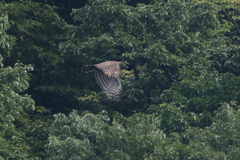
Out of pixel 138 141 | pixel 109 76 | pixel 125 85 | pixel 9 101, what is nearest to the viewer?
pixel 138 141

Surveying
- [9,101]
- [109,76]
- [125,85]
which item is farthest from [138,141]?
[125,85]

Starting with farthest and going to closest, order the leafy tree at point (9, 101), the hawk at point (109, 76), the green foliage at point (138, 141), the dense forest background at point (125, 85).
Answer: the hawk at point (109, 76)
the leafy tree at point (9, 101)
the dense forest background at point (125, 85)
the green foliage at point (138, 141)

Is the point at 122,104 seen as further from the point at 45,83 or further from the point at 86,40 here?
the point at 45,83

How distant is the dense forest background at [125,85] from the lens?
11.0 m

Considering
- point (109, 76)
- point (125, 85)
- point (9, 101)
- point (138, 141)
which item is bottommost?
point (138, 141)

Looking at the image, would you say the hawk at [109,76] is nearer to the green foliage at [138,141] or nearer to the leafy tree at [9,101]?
the green foliage at [138,141]

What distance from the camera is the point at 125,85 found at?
14.0m

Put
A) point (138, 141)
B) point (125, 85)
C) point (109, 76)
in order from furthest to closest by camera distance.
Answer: point (125, 85)
point (109, 76)
point (138, 141)

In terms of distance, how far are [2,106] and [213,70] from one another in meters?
6.17

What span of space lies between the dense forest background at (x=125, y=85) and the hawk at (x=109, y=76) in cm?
57

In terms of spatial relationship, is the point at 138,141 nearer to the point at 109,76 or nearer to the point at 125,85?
the point at 109,76

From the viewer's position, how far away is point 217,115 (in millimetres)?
11609

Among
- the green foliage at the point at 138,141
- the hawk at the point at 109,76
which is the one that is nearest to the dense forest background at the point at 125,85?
the green foliage at the point at 138,141

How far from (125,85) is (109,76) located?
1380 millimetres
